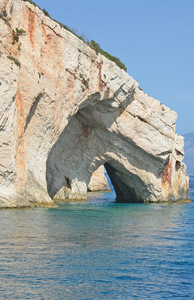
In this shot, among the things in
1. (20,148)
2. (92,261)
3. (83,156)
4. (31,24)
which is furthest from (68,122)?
(92,261)

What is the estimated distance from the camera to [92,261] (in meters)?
13.6

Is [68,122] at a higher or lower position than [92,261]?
higher

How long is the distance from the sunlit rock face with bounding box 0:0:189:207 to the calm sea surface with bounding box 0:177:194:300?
7551 mm

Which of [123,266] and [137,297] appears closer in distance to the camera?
[137,297]

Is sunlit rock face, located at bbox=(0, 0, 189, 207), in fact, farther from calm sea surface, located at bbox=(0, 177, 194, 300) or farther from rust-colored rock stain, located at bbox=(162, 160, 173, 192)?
calm sea surface, located at bbox=(0, 177, 194, 300)

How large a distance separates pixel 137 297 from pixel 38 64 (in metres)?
22.8

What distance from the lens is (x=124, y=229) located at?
21.2 meters

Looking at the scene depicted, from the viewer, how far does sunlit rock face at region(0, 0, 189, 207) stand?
27.3 meters

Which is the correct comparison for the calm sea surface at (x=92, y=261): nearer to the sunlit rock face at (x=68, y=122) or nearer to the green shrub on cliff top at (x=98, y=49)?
the sunlit rock face at (x=68, y=122)

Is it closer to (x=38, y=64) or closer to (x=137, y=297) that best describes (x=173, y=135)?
(x=38, y=64)

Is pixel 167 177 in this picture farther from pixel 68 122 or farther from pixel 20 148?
pixel 20 148

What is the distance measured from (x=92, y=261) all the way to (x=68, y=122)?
2525cm

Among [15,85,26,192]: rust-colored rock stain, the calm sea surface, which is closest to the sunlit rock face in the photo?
[15,85,26,192]: rust-colored rock stain

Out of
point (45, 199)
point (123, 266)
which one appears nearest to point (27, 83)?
point (45, 199)
